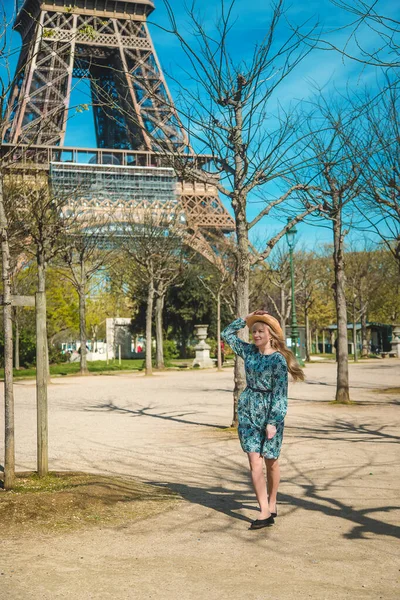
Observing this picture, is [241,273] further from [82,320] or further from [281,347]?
[82,320]

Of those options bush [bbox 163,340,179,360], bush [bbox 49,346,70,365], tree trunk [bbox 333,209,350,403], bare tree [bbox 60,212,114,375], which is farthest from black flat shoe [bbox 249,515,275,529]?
bush [bbox 163,340,179,360]

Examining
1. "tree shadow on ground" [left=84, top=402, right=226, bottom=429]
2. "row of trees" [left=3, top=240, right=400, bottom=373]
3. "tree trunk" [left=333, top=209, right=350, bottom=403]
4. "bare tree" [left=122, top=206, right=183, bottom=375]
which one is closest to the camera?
"tree shadow on ground" [left=84, top=402, right=226, bottom=429]

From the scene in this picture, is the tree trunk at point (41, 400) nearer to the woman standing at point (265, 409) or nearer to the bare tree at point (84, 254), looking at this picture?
the woman standing at point (265, 409)

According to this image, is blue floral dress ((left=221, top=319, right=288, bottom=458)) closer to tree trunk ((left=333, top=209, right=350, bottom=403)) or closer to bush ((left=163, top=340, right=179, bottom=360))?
tree trunk ((left=333, top=209, right=350, bottom=403))

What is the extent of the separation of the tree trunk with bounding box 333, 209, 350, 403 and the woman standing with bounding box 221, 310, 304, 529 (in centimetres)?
887

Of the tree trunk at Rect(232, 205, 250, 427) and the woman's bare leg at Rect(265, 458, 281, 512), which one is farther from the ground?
the tree trunk at Rect(232, 205, 250, 427)

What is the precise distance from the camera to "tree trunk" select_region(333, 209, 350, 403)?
47.0 ft

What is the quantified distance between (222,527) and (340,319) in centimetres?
955

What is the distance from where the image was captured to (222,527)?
5.32 metres

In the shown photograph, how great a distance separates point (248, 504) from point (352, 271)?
1580 inches

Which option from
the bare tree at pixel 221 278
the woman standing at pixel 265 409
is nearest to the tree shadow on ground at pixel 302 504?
the woman standing at pixel 265 409

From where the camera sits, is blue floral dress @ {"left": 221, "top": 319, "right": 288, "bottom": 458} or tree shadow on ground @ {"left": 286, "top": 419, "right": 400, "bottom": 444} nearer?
blue floral dress @ {"left": 221, "top": 319, "right": 288, "bottom": 458}

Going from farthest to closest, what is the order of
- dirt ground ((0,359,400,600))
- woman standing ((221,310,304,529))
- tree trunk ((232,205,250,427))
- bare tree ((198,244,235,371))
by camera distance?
bare tree ((198,244,235,371)) → tree trunk ((232,205,250,427)) → woman standing ((221,310,304,529)) → dirt ground ((0,359,400,600))

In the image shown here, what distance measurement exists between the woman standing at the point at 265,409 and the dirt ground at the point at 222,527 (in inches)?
11.9
